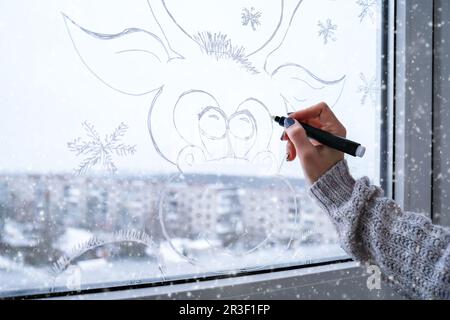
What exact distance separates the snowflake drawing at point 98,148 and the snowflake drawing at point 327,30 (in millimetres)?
390

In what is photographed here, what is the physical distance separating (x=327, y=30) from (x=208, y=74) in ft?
0.84

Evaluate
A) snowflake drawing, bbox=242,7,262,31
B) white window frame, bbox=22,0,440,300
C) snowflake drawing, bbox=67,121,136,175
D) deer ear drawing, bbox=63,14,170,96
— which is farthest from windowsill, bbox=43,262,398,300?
snowflake drawing, bbox=242,7,262,31

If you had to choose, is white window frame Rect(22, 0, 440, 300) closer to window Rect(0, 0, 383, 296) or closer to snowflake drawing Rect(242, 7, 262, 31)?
window Rect(0, 0, 383, 296)

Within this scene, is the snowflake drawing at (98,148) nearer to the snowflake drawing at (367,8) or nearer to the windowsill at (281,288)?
the windowsill at (281,288)

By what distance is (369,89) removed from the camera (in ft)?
2.45

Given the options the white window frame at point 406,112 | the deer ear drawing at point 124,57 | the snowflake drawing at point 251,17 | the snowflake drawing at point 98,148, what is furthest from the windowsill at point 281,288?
the snowflake drawing at point 251,17

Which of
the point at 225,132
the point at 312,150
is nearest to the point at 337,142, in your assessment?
the point at 312,150

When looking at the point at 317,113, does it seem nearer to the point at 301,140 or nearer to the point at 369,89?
the point at 301,140

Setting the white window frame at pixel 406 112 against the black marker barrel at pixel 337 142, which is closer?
the black marker barrel at pixel 337 142

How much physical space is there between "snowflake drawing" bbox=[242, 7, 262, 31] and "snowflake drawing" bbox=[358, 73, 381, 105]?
25 cm

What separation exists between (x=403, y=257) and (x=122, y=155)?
1.21ft

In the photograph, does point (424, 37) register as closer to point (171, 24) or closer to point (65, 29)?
point (171, 24)

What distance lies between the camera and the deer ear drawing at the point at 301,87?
65 centimetres
